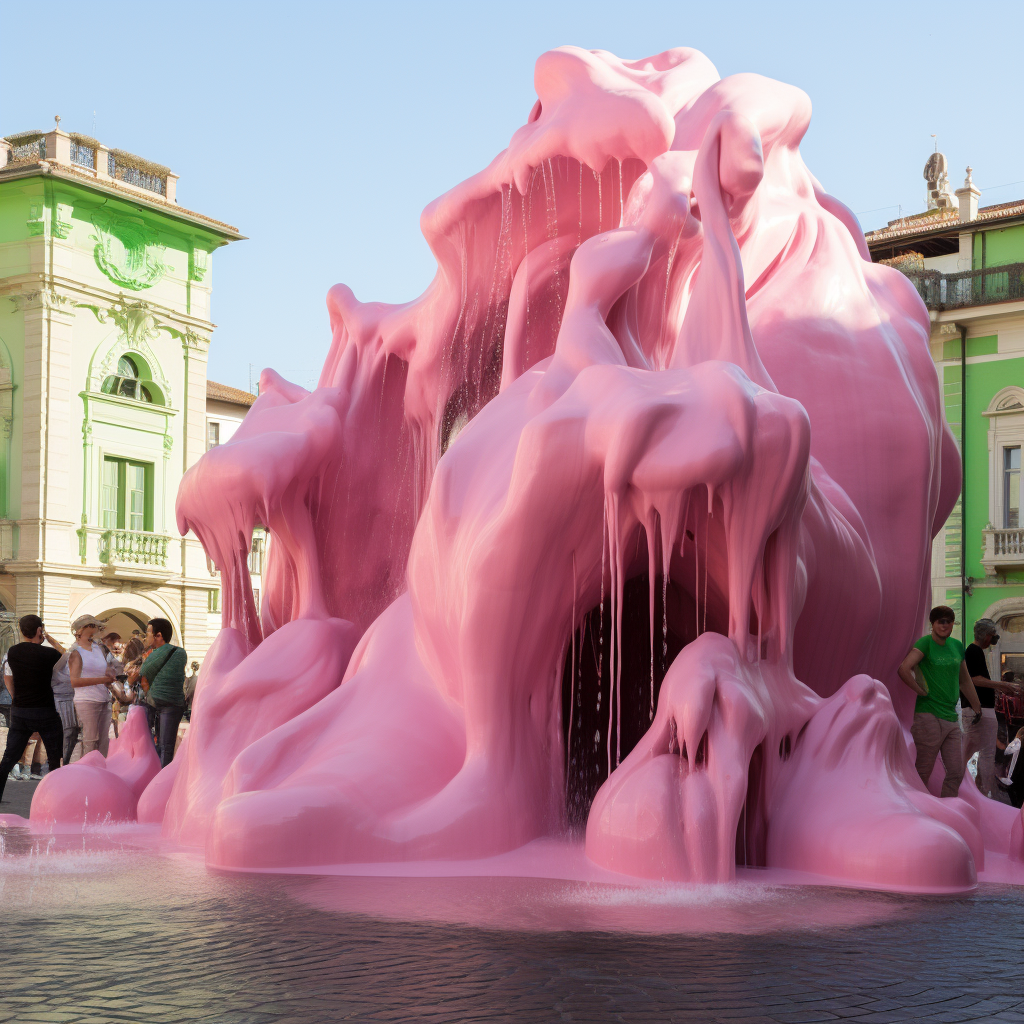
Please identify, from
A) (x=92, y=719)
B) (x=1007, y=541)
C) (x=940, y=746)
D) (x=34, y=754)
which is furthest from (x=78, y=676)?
(x=1007, y=541)

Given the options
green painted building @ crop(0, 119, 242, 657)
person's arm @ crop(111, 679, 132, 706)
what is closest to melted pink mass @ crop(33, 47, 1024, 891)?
person's arm @ crop(111, 679, 132, 706)

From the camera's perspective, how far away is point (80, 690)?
13.9m

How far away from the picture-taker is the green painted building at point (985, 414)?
1169 inches

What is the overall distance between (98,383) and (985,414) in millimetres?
19993

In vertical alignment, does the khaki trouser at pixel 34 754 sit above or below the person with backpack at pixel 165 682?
below

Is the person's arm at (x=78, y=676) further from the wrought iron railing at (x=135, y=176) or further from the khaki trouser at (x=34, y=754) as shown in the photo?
the wrought iron railing at (x=135, y=176)

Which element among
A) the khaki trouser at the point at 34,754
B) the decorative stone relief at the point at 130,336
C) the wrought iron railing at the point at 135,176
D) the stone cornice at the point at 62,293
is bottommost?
the khaki trouser at the point at 34,754

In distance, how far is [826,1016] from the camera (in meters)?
4.36

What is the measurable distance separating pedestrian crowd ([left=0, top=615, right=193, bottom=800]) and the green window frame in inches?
791

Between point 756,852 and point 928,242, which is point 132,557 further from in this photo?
point 756,852

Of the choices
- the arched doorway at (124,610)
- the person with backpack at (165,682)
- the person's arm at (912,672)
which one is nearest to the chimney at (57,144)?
the arched doorway at (124,610)

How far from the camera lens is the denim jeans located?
487 inches

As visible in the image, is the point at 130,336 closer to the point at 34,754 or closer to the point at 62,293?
the point at 62,293

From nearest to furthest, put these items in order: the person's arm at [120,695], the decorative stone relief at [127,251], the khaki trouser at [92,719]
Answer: the khaki trouser at [92,719] → the person's arm at [120,695] → the decorative stone relief at [127,251]
